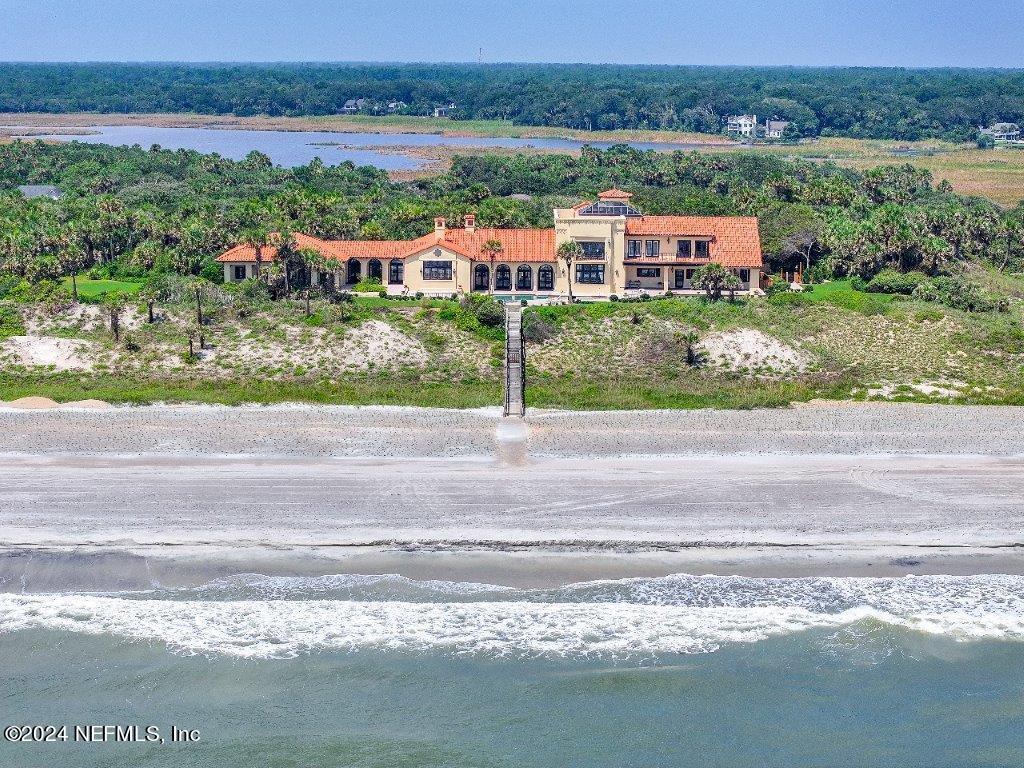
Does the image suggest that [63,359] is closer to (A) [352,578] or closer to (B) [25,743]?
(A) [352,578]

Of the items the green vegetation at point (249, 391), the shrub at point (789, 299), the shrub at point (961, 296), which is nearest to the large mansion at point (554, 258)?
the shrub at point (789, 299)

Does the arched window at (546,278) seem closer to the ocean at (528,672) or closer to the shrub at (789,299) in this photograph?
the shrub at (789,299)

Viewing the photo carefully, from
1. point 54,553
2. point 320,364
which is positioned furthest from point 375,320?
point 54,553

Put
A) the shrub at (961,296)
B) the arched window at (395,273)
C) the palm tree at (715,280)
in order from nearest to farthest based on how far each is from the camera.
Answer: the palm tree at (715,280) < the shrub at (961,296) < the arched window at (395,273)

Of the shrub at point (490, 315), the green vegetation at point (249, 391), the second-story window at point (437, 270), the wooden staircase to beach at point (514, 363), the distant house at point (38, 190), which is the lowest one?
the green vegetation at point (249, 391)

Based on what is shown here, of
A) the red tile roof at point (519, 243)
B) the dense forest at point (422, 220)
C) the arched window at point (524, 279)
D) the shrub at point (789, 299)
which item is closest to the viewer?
the shrub at point (789, 299)

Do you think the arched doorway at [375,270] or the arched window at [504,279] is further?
the arched doorway at [375,270]
